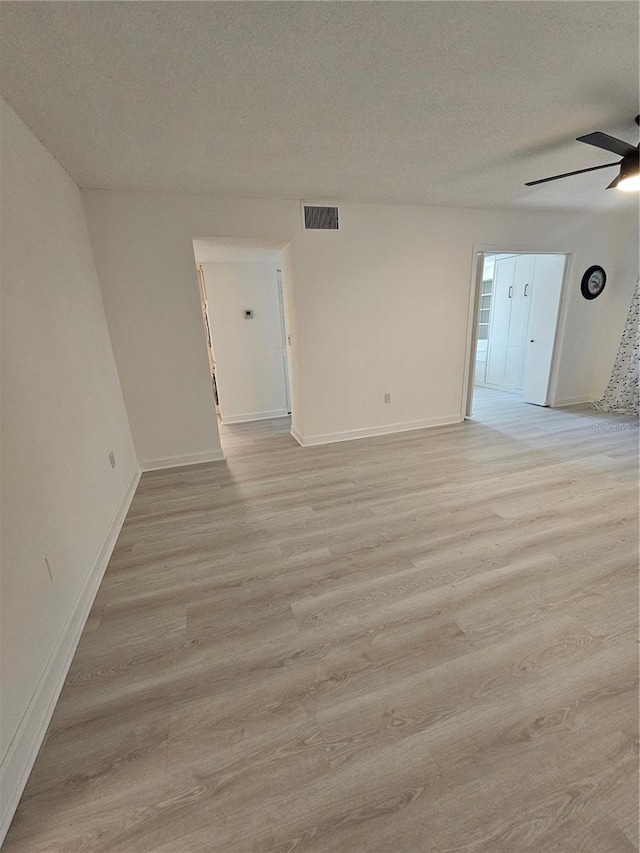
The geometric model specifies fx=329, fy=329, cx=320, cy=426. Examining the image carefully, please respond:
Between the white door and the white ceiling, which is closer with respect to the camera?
the white ceiling

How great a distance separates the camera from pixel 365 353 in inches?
149

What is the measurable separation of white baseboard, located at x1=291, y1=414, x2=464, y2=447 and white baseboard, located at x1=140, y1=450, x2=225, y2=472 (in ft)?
3.20

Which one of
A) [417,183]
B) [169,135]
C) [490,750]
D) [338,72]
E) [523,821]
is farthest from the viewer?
[417,183]

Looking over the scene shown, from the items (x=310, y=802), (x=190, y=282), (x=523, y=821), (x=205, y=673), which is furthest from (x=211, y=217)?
(x=523, y=821)

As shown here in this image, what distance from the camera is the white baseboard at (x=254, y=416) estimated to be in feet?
16.5

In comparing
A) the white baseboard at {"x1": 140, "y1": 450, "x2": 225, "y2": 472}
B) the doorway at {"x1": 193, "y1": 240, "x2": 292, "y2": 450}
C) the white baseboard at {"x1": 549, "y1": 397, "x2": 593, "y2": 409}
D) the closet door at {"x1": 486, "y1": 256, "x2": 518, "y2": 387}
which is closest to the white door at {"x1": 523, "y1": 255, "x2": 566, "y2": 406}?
the white baseboard at {"x1": 549, "y1": 397, "x2": 593, "y2": 409}

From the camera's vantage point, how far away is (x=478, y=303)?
4.03m

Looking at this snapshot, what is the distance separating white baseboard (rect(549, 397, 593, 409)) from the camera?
4867 millimetres

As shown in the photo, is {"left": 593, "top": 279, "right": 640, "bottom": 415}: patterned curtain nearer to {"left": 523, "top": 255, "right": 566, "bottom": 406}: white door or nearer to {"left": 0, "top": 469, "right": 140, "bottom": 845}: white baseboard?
{"left": 523, "top": 255, "right": 566, "bottom": 406}: white door

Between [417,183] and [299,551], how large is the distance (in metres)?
3.19

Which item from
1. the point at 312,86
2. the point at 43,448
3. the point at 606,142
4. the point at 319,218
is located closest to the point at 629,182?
the point at 606,142

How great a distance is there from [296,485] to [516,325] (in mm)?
4981

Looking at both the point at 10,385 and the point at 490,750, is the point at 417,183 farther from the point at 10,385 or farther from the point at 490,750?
the point at 490,750

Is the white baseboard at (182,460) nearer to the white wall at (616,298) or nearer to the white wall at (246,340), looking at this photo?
the white wall at (246,340)
